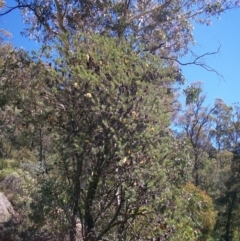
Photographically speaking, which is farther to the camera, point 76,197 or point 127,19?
point 127,19

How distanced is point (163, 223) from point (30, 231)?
357cm

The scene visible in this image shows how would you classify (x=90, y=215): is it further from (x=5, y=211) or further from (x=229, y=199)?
(x=229, y=199)

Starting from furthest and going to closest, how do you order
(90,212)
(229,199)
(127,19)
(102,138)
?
(229,199) < (127,19) < (90,212) < (102,138)

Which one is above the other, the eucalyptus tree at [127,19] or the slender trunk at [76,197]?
the eucalyptus tree at [127,19]

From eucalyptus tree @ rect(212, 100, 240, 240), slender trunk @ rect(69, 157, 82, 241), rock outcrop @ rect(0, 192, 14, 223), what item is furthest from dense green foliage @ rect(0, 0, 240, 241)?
eucalyptus tree @ rect(212, 100, 240, 240)

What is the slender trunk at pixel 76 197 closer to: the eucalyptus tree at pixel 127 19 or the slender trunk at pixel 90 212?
the slender trunk at pixel 90 212

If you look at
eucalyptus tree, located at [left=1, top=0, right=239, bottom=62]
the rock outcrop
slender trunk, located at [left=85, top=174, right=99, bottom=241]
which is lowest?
slender trunk, located at [left=85, top=174, right=99, bottom=241]

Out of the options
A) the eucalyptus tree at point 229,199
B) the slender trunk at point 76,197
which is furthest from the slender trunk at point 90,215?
the eucalyptus tree at point 229,199

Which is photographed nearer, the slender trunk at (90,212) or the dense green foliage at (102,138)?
the dense green foliage at (102,138)

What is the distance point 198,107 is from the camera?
1195 inches

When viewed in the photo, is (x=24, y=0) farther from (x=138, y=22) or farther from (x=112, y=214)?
(x=112, y=214)

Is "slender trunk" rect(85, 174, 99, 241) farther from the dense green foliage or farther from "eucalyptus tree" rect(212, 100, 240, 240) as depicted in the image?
"eucalyptus tree" rect(212, 100, 240, 240)

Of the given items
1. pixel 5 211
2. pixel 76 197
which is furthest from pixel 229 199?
pixel 76 197

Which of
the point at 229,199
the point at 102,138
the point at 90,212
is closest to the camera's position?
the point at 102,138
